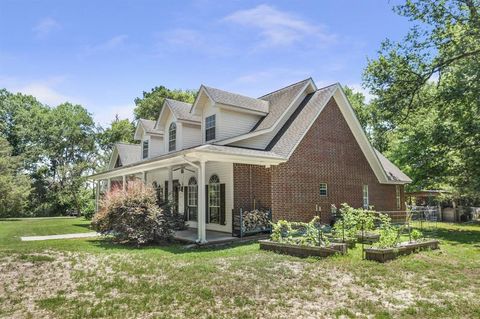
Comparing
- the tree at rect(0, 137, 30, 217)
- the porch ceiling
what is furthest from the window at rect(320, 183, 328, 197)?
the tree at rect(0, 137, 30, 217)

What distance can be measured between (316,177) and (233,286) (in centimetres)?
1026

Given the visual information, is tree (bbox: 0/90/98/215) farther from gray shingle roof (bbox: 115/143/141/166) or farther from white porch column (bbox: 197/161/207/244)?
white porch column (bbox: 197/161/207/244)

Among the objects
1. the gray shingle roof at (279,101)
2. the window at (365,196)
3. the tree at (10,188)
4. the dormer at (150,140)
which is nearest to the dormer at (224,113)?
the gray shingle roof at (279,101)

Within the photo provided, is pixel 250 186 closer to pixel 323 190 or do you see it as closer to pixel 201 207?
pixel 201 207

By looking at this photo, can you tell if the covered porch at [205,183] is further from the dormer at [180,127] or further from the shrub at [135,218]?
the dormer at [180,127]

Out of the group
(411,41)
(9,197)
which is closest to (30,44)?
(411,41)

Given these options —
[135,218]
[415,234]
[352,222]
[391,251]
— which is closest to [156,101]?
[135,218]

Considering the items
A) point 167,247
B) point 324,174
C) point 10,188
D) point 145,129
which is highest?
point 145,129

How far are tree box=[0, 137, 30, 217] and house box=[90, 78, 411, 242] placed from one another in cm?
1720

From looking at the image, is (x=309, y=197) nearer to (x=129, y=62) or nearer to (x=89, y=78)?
(x=129, y=62)

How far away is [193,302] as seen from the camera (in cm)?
557

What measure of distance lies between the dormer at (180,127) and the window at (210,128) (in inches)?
53.6

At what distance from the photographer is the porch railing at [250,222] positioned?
13.1 metres

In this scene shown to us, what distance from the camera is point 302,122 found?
16.0m
